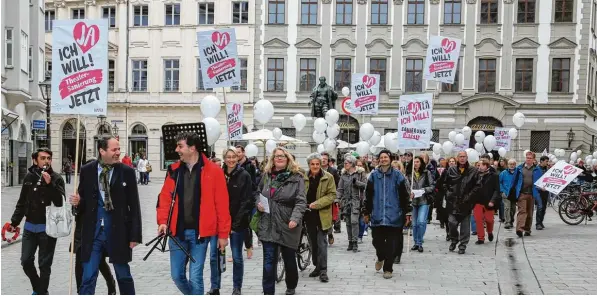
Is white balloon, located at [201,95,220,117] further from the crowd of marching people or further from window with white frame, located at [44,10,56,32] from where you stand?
window with white frame, located at [44,10,56,32]

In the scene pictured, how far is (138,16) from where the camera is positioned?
45469 mm

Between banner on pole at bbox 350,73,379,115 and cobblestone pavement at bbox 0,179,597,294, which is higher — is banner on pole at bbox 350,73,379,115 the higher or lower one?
the higher one

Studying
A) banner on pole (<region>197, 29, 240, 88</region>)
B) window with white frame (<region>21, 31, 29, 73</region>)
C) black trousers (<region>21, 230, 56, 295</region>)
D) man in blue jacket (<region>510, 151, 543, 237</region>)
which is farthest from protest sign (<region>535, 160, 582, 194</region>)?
window with white frame (<region>21, 31, 29, 73</region>)

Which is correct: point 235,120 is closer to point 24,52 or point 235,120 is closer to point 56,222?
point 56,222

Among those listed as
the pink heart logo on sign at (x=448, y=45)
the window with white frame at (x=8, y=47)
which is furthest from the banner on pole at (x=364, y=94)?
the window with white frame at (x=8, y=47)

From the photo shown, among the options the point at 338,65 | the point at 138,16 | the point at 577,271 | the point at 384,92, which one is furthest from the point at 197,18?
the point at 577,271

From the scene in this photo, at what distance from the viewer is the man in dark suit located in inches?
254

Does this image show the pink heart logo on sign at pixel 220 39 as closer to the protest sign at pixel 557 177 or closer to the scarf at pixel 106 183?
the scarf at pixel 106 183

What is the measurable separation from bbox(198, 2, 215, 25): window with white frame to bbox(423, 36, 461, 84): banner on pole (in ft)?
102

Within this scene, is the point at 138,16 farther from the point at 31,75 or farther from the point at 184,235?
the point at 184,235

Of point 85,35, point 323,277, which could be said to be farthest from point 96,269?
point 323,277

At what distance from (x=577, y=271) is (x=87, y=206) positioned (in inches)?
288

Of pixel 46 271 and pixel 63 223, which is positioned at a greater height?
pixel 63 223

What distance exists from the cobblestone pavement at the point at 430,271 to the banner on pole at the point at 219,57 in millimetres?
3264
